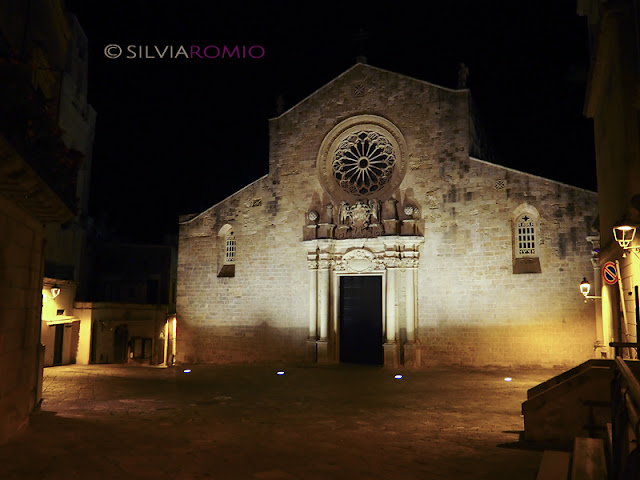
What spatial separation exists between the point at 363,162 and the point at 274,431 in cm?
1244

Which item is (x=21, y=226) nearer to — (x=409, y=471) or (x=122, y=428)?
(x=122, y=428)

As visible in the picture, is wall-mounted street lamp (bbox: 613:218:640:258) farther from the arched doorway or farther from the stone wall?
the arched doorway

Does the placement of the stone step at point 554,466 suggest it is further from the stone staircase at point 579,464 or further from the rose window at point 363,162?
the rose window at point 363,162

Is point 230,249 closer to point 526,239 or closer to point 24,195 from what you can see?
point 526,239

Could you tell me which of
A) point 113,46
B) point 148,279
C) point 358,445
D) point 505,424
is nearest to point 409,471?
point 358,445

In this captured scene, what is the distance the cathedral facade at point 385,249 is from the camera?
15.4 metres

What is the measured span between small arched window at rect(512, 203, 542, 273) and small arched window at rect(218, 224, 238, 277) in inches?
377

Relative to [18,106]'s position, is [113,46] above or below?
above

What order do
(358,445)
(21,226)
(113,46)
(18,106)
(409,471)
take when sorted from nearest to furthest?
(409,471)
(18,106)
(358,445)
(21,226)
(113,46)

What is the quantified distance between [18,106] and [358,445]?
557 cm

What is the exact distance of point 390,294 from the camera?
1716 cm

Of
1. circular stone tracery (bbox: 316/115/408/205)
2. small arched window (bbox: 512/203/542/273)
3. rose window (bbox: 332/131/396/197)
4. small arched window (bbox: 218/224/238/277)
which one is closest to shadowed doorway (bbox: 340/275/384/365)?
circular stone tracery (bbox: 316/115/408/205)

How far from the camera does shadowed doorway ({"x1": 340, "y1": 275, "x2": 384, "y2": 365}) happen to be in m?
18.3

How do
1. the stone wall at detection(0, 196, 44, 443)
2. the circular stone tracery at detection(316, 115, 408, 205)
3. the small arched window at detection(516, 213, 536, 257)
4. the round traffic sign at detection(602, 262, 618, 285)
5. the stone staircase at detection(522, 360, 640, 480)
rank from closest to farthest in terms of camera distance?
the stone staircase at detection(522, 360, 640, 480) → the stone wall at detection(0, 196, 44, 443) → the round traffic sign at detection(602, 262, 618, 285) → the small arched window at detection(516, 213, 536, 257) → the circular stone tracery at detection(316, 115, 408, 205)
